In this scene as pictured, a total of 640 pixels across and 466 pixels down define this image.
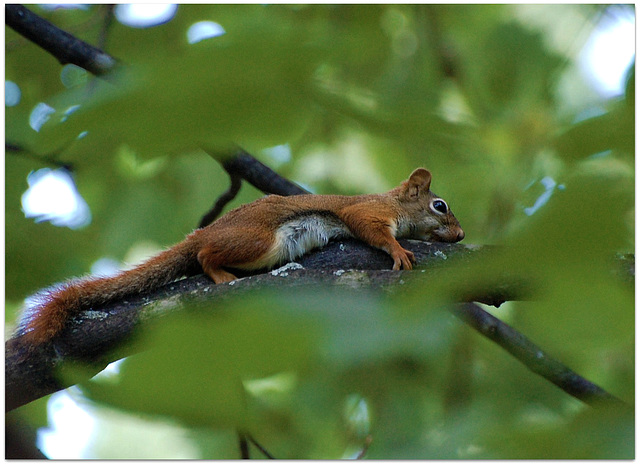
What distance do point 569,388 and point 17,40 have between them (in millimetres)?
3021

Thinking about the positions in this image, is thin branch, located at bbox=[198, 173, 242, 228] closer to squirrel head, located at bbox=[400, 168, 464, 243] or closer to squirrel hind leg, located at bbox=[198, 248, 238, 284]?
squirrel hind leg, located at bbox=[198, 248, 238, 284]

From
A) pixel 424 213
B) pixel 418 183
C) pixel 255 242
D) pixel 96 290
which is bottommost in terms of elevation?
pixel 96 290

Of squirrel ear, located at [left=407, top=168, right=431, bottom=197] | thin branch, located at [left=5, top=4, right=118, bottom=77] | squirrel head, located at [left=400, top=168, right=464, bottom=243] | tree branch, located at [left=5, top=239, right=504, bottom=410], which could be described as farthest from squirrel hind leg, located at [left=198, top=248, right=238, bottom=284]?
squirrel head, located at [left=400, top=168, right=464, bottom=243]

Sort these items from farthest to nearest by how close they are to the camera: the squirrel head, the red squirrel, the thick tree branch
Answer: the squirrel head < the red squirrel < the thick tree branch

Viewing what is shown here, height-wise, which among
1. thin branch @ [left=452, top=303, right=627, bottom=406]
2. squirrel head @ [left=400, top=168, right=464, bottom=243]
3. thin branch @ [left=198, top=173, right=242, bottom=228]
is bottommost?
thin branch @ [left=452, top=303, right=627, bottom=406]

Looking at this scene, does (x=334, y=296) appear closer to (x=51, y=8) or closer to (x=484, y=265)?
(x=484, y=265)

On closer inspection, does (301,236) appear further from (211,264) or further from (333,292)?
(333,292)

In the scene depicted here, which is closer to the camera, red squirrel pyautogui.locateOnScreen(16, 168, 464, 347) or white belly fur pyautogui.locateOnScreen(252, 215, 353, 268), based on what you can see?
red squirrel pyautogui.locateOnScreen(16, 168, 464, 347)

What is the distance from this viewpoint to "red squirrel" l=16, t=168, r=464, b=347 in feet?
8.67

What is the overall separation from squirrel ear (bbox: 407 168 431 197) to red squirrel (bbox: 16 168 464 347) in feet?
0.04

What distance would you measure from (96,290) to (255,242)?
80cm

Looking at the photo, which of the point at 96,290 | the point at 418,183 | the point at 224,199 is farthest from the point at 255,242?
the point at 418,183

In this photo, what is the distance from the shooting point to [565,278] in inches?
18.7

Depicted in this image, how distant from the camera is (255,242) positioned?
312cm
